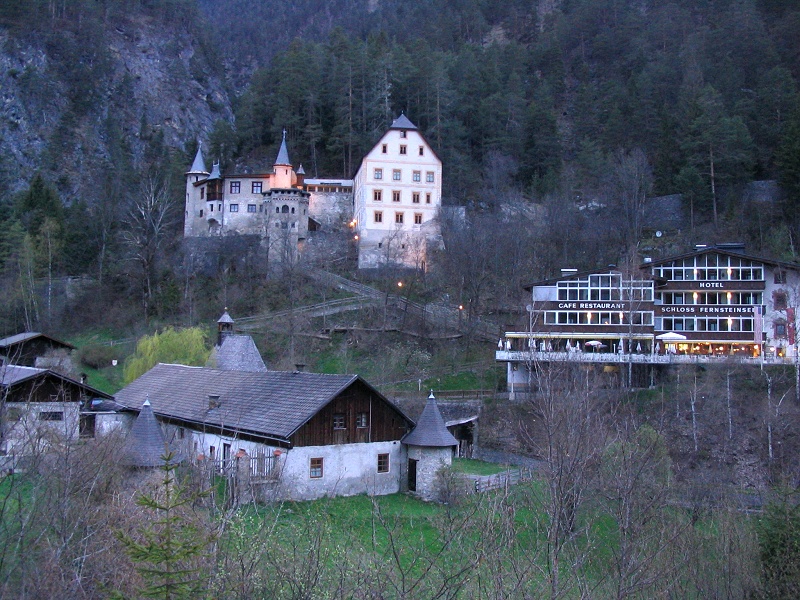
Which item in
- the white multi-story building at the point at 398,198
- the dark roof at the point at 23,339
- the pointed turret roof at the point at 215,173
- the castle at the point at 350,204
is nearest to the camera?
the dark roof at the point at 23,339

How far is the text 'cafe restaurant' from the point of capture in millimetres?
44094

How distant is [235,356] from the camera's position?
40469 mm

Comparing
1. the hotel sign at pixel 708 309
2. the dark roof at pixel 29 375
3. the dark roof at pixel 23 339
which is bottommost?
the dark roof at pixel 29 375

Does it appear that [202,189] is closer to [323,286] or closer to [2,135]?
[323,286]

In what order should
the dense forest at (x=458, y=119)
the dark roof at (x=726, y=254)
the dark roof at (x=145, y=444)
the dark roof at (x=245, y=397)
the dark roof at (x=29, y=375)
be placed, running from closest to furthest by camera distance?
the dark roof at (x=145, y=444), the dark roof at (x=245, y=397), the dark roof at (x=29, y=375), the dark roof at (x=726, y=254), the dense forest at (x=458, y=119)

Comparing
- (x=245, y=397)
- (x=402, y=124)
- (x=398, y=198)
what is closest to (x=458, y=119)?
(x=402, y=124)

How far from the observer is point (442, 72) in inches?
2793

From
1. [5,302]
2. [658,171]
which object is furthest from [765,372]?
[5,302]

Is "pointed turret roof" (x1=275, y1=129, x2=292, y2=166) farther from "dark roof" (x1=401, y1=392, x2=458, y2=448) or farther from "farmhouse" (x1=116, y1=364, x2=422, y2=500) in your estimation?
"dark roof" (x1=401, y1=392, x2=458, y2=448)

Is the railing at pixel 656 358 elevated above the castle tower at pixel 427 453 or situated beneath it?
elevated above

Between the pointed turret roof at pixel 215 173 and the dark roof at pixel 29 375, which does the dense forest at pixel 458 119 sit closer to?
the pointed turret roof at pixel 215 173

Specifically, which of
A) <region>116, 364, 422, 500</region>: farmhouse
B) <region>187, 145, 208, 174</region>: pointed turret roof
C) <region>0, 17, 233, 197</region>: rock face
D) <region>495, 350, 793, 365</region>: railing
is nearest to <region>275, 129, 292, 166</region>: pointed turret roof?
<region>187, 145, 208, 174</region>: pointed turret roof

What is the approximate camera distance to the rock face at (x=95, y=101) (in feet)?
285

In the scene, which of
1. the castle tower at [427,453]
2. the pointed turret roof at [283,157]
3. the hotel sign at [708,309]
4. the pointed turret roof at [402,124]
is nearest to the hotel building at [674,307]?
the hotel sign at [708,309]
